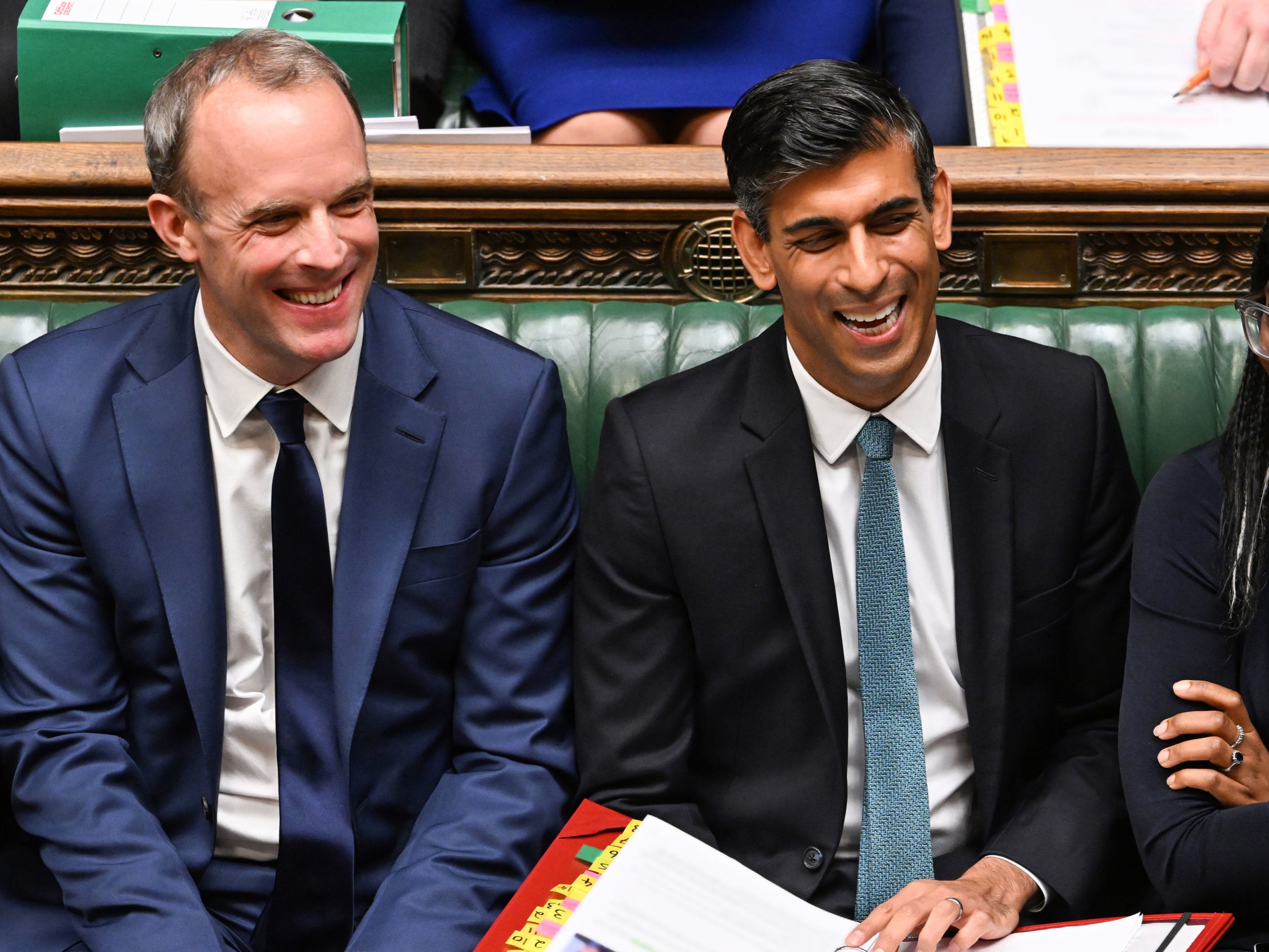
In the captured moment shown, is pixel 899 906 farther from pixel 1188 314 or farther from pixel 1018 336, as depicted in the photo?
pixel 1188 314

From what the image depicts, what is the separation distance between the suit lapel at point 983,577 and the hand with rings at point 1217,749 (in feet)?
0.60

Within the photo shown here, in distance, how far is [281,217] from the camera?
1532 millimetres

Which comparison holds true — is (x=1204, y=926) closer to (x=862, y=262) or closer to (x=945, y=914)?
(x=945, y=914)

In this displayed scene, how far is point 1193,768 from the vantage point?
1.46 meters

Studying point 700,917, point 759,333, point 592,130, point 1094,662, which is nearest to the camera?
point 700,917

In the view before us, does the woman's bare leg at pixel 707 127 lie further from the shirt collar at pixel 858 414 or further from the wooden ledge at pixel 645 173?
the shirt collar at pixel 858 414

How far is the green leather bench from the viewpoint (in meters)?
1.96

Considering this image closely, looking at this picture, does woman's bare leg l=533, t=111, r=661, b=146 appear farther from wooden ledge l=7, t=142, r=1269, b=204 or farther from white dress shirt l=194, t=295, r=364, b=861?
white dress shirt l=194, t=295, r=364, b=861

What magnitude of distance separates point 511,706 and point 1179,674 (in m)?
0.71

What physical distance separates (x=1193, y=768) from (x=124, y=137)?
65.1 inches

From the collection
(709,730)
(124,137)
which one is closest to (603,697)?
(709,730)

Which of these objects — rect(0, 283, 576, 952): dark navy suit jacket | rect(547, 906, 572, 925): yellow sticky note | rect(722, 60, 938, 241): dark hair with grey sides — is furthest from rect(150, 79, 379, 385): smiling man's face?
rect(547, 906, 572, 925): yellow sticky note

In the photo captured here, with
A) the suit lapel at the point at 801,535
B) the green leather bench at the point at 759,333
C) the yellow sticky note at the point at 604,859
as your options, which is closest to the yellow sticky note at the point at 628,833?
the yellow sticky note at the point at 604,859

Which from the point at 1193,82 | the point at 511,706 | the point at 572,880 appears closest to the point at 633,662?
the point at 511,706
